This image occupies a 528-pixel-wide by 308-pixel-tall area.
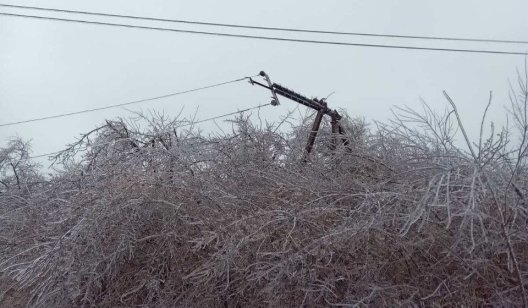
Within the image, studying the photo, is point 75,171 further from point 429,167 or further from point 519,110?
point 519,110

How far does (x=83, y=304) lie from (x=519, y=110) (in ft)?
20.5

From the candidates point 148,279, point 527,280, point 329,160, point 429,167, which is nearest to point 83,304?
point 148,279

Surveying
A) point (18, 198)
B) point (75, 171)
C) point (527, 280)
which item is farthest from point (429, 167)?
point (18, 198)

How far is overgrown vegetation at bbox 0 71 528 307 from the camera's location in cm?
566

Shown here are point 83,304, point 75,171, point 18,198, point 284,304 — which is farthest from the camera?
point 18,198

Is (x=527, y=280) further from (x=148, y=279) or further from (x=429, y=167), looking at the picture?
(x=148, y=279)

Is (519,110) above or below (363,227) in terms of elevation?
above

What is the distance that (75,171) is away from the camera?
35.1 ft

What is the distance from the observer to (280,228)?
6992 millimetres

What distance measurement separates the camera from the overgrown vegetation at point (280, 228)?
566cm

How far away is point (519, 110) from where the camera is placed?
5883 millimetres

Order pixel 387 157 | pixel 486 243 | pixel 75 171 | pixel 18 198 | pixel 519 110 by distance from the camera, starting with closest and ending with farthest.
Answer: pixel 486 243
pixel 519 110
pixel 387 157
pixel 75 171
pixel 18 198

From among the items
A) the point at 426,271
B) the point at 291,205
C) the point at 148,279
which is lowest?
the point at 148,279

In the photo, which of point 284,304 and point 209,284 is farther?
point 209,284
